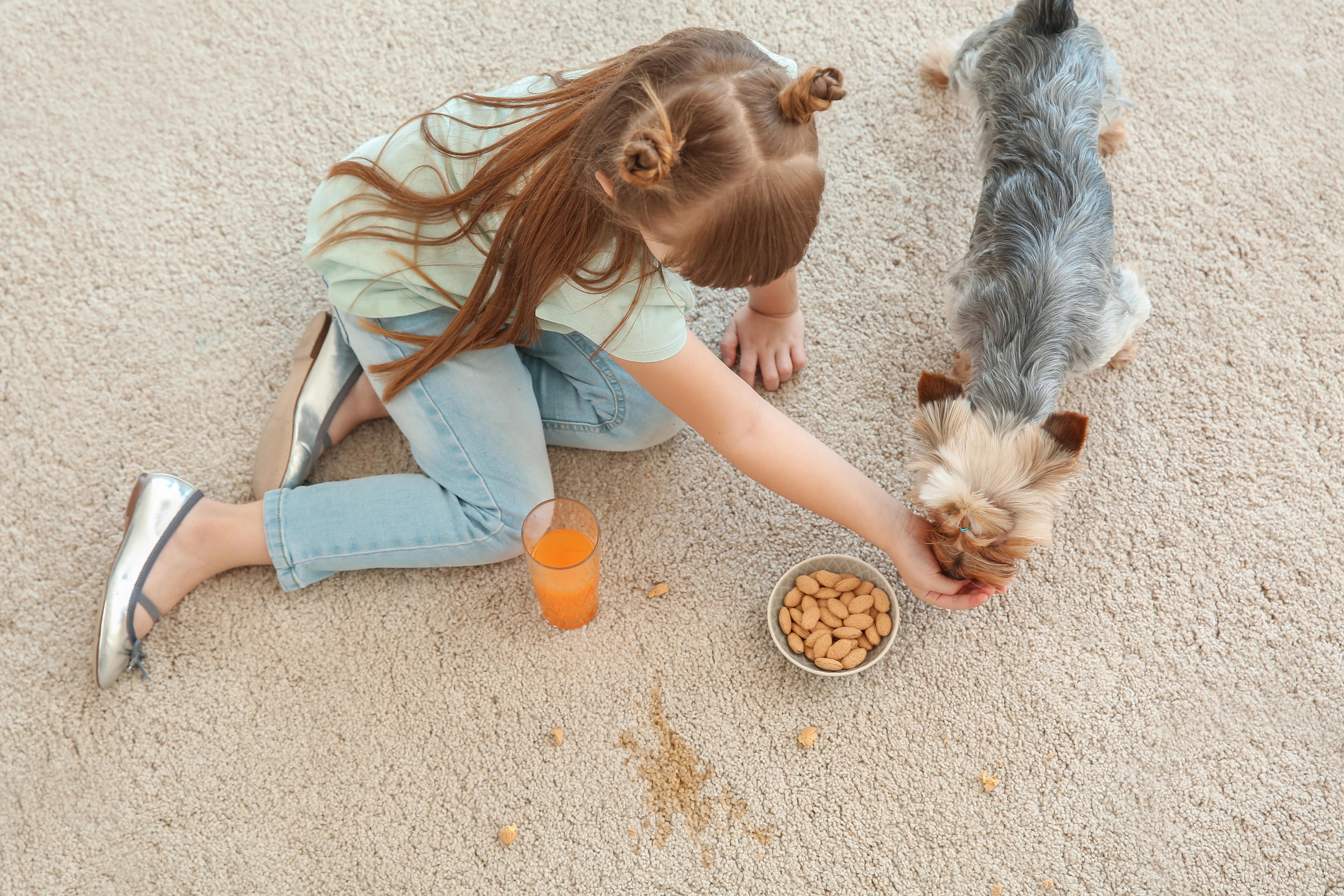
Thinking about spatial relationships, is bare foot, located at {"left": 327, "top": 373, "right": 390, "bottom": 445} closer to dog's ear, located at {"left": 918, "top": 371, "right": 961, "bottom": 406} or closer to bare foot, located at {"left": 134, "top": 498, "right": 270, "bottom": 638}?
bare foot, located at {"left": 134, "top": 498, "right": 270, "bottom": 638}

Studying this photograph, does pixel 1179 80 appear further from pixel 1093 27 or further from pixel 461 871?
pixel 461 871

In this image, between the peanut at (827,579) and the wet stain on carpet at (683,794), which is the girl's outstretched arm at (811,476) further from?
the wet stain on carpet at (683,794)

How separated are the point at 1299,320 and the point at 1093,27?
22.4 inches

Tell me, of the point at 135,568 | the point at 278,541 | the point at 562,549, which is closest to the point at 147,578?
the point at 135,568

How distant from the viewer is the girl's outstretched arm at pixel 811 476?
1.05m

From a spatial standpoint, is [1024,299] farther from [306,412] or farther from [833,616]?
[306,412]

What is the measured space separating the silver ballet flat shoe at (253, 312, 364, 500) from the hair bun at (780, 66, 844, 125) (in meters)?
0.81

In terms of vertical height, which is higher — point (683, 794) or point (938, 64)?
point (938, 64)

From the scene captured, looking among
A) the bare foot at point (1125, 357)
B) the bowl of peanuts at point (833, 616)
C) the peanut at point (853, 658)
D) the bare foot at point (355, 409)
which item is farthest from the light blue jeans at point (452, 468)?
the bare foot at point (1125, 357)

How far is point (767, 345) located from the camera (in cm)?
138

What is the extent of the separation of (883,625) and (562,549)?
43cm

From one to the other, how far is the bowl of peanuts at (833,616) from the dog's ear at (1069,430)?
28cm

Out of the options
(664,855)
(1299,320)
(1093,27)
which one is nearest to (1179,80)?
(1093,27)

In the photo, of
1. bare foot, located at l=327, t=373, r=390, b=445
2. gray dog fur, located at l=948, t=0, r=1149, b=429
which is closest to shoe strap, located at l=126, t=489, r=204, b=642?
bare foot, located at l=327, t=373, r=390, b=445
